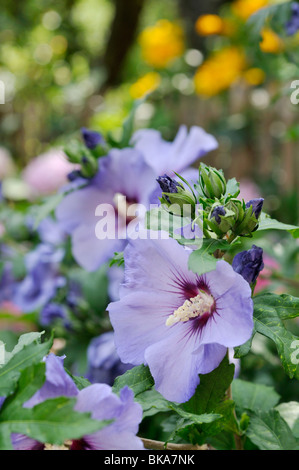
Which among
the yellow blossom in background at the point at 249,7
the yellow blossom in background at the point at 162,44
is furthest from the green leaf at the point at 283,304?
the yellow blossom in background at the point at 162,44

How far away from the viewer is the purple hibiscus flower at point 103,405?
1.12 ft

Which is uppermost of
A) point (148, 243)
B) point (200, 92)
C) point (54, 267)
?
point (200, 92)

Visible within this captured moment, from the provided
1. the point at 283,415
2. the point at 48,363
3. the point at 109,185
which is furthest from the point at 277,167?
the point at 48,363

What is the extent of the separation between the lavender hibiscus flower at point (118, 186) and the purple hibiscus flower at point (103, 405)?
0.31 meters

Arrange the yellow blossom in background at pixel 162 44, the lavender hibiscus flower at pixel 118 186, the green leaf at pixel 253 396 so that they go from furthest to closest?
the yellow blossom in background at pixel 162 44, the lavender hibiscus flower at pixel 118 186, the green leaf at pixel 253 396

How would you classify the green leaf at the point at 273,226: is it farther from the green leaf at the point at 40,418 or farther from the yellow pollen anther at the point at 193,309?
the green leaf at the point at 40,418

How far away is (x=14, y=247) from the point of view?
114 cm

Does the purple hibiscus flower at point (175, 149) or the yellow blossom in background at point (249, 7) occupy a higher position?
the yellow blossom in background at point (249, 7)

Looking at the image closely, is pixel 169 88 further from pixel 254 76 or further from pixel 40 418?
pixel 40 418

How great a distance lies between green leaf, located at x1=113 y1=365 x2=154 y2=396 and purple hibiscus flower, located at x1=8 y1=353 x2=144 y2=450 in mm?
48

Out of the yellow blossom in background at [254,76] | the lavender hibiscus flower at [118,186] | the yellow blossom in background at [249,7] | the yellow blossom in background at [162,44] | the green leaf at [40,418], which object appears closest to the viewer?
the green leaf at [40,418]

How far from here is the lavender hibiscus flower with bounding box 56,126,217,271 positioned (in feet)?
2.18

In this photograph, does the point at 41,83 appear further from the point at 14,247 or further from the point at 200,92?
the point at 14,247

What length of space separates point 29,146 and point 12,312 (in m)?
1.82
